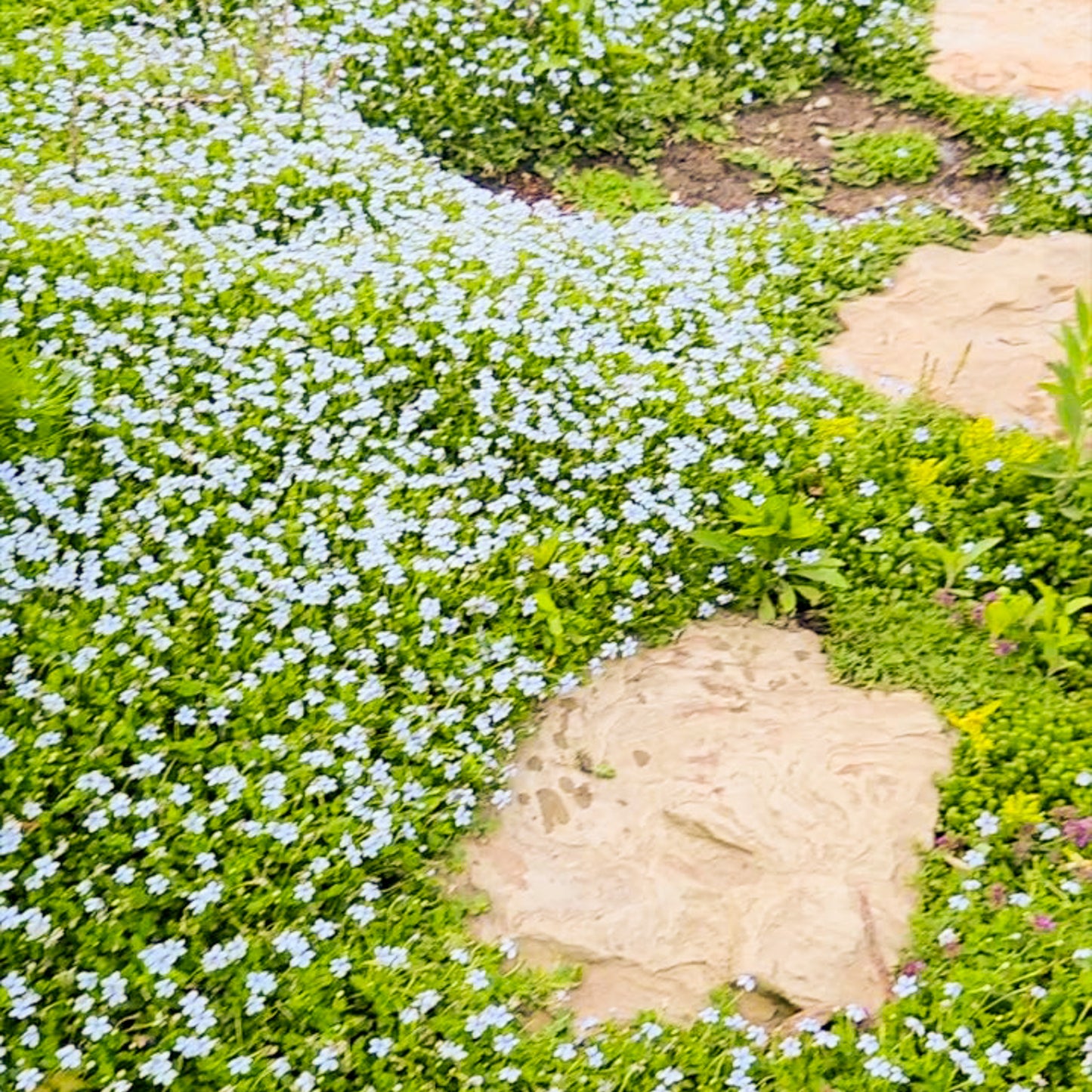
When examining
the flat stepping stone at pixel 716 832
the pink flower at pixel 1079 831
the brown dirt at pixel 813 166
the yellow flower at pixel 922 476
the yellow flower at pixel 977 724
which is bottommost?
the flat stepping stone at pixel 716 832

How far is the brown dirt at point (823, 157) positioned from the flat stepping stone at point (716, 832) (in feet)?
11.6

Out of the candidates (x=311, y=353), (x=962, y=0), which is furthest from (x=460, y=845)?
(x=962, y=0)

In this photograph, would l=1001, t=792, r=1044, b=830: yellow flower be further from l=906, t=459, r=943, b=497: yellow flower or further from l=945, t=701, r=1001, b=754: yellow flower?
l=906, t=459, r=943, b=497: yellow flower

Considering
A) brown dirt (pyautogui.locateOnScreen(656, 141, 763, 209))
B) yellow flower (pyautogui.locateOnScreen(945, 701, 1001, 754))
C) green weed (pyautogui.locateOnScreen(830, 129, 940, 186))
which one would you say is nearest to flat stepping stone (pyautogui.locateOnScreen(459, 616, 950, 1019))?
yellow flower (pyautogui.locateOnScreen(945, 701, 1001, 754))

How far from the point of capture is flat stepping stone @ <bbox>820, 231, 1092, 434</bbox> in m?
6.05

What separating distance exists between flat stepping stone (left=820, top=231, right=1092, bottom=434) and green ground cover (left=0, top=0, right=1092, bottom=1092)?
0.21 m

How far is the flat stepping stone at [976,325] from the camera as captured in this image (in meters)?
6.05

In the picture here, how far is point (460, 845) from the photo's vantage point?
14.4 feet

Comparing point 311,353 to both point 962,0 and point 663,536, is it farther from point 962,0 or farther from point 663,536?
point 962,0

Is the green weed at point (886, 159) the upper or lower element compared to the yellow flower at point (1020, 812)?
upper

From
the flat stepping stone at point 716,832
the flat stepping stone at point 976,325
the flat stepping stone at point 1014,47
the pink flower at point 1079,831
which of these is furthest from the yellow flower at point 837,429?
the flat stepping stone at point 1014,47

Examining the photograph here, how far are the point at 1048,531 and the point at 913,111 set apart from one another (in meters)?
3.98

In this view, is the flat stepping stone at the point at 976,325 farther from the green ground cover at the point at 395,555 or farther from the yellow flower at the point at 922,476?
the yellow flower at the point at 922,476

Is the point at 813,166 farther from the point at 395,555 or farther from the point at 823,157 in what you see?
the point at 395,555
